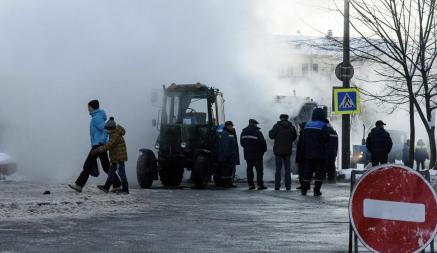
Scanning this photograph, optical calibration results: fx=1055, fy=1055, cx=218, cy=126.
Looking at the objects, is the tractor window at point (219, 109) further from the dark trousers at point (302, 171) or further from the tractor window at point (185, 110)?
the dark trousers at point (302, 171)

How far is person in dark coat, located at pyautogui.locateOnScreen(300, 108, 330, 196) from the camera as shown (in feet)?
62.2

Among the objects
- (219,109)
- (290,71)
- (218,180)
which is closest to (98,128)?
(218,180)

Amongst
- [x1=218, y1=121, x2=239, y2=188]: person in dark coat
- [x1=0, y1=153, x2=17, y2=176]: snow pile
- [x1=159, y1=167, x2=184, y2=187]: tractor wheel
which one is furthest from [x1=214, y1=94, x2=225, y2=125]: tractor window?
[x1=0, y1=153, x2=17, y2=176]: snow pile

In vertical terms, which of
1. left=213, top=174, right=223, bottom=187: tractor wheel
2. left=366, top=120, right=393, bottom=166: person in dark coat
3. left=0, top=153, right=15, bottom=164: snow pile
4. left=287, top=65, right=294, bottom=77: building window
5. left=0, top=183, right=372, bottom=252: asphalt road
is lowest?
left=0, top=183, right=372, bottom=252: asphalt road

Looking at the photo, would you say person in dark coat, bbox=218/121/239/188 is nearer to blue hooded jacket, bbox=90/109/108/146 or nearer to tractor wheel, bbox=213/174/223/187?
tractor wheel, bbox=213/174/223/187

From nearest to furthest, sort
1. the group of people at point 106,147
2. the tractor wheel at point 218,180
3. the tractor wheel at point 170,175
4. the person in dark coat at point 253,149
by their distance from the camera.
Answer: the group of people at point 106,147, the person in dark coat at point 253,149, the tractor wheel at point 218,180, the tractor wheel at point 170,175

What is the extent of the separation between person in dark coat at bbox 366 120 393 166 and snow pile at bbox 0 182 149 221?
7150 mm

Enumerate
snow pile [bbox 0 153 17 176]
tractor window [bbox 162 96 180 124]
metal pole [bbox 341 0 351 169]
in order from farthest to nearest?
metal pole [bbox 341 0 351 169] → snow pile [bbox 0 153 17 176] → tractor window [bbox 162 96 180 124]

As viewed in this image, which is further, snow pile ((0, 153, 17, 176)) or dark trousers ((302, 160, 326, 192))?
snow pile ((0, 153, 17, 176))

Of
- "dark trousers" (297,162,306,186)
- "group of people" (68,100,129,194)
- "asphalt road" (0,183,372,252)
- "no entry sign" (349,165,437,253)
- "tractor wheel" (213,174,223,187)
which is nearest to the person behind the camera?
"no entry sign" (349,165,437,253)

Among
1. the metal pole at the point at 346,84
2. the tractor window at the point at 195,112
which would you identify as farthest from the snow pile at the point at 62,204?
the metal pole at the point at 346,84

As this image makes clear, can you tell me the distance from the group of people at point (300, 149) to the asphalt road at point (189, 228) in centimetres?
212

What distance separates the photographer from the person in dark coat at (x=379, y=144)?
2269 cm

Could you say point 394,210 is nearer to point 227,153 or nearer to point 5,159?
point 227,153
